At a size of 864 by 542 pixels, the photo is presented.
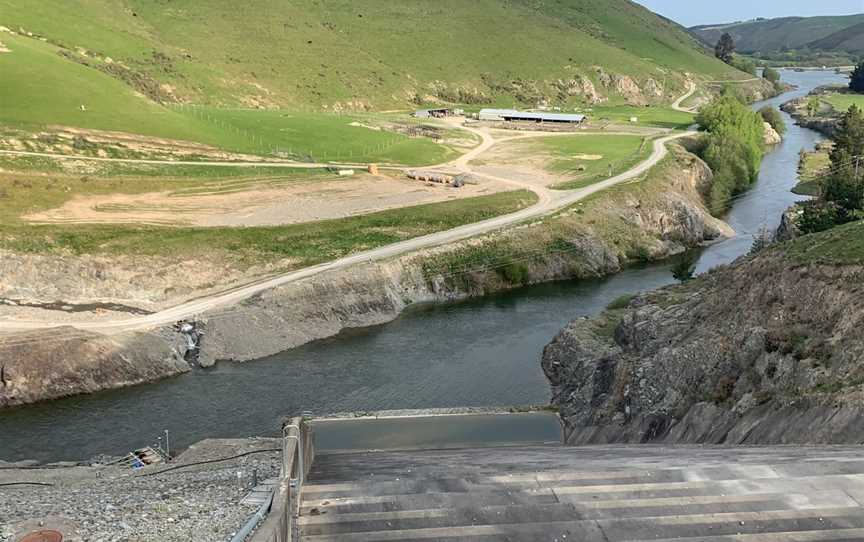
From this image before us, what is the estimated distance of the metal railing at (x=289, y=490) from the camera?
45.8 feet

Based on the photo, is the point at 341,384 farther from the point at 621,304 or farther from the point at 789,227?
the point at 789,227

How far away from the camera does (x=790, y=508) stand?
14.7m

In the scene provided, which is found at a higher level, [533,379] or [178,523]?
[178,523]

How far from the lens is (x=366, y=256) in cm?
7075

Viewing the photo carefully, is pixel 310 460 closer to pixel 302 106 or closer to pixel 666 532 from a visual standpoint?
pixel 666 532

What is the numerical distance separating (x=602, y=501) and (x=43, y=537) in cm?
1343

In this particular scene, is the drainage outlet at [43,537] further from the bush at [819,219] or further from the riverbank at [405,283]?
the bush at [819,219]

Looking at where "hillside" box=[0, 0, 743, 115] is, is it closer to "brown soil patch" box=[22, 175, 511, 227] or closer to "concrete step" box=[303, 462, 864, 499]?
"brown soil patch" box=[22, 175, 511, 227]

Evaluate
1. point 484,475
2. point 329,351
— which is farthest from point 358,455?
point 329,351

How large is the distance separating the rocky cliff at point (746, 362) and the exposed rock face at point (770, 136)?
121427mm

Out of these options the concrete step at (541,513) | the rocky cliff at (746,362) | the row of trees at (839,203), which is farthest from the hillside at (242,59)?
the concrete step at (541,513)

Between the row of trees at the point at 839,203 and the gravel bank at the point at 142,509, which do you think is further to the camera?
the row of trees at the point at 839,203

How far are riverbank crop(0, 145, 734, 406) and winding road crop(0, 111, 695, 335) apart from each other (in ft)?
4.83

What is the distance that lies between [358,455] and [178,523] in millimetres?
6440
